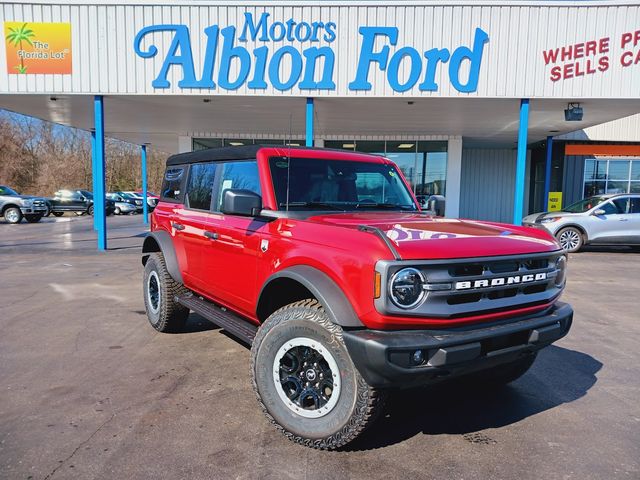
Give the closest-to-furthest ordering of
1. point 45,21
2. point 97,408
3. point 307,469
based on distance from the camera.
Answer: point 307,469 → point 97,408 → point 45,21

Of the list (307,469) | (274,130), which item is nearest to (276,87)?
(274,130)

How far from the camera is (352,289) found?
2674 millimetres

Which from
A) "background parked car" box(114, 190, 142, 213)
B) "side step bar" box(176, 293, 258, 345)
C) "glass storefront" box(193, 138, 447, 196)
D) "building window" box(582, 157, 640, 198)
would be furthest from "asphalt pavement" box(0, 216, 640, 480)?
"background parked car" box(114, 190, 142, 213)

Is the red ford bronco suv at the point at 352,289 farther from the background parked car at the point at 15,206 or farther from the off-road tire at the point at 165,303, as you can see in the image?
the background parked car at the point at 15,206

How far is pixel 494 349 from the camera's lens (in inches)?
108

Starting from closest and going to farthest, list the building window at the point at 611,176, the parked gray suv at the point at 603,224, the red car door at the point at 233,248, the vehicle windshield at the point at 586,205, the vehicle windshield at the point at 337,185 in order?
the red car door at the point at 233,248 < the vehicle windshield at the point at 337,185 < the parked gray suv at the point at 603,224 < the vehicle windshield at the point at 586,205 < the building window at the point at 611,176

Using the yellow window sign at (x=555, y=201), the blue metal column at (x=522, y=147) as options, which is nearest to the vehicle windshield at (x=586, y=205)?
the blue metal column at (x=522, y=147)

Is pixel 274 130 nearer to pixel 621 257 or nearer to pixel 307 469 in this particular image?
pixel 621 257

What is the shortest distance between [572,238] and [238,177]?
11801mm

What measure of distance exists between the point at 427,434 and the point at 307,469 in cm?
92

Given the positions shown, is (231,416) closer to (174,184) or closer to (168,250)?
(168,250)

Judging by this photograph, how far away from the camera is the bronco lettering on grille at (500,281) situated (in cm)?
268

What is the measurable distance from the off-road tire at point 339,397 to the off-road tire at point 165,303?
213cm

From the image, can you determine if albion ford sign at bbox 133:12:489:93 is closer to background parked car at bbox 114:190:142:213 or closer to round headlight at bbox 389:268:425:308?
round headlight at bbox 389:268:425:308
